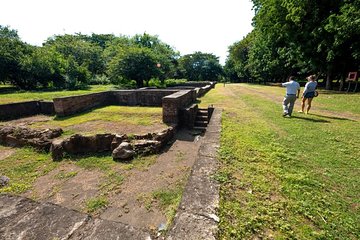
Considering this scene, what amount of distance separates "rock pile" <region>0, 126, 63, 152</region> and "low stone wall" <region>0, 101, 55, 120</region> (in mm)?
2488

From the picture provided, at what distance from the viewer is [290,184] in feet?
8.39

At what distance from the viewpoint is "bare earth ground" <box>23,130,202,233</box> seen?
108 inches

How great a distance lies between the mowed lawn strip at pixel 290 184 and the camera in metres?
1.84

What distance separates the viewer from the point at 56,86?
62.2 ft

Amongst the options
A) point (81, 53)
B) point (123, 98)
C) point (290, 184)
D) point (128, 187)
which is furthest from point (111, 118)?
point (81, 53)

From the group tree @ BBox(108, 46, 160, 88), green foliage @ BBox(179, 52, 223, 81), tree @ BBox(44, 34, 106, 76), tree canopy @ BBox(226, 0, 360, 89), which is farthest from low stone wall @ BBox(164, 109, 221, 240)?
green foliage @ BBox(179, 52, 223, 81)

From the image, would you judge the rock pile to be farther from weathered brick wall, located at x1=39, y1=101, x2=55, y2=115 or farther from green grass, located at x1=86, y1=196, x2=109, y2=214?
green grass, located at x1=86, y1=196, x2=109, y2=214

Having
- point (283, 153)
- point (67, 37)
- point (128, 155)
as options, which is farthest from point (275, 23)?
point (67, 37)

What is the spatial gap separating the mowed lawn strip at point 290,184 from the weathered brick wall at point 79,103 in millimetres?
7085

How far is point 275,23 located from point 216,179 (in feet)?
65.3

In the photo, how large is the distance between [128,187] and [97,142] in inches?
92.2

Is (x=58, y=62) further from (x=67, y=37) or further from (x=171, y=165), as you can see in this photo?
(x=171, y=165)

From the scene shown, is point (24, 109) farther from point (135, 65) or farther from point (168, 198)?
point (135, 65)

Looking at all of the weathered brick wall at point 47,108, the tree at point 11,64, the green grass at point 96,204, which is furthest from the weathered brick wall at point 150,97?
the tree at point 11,64
